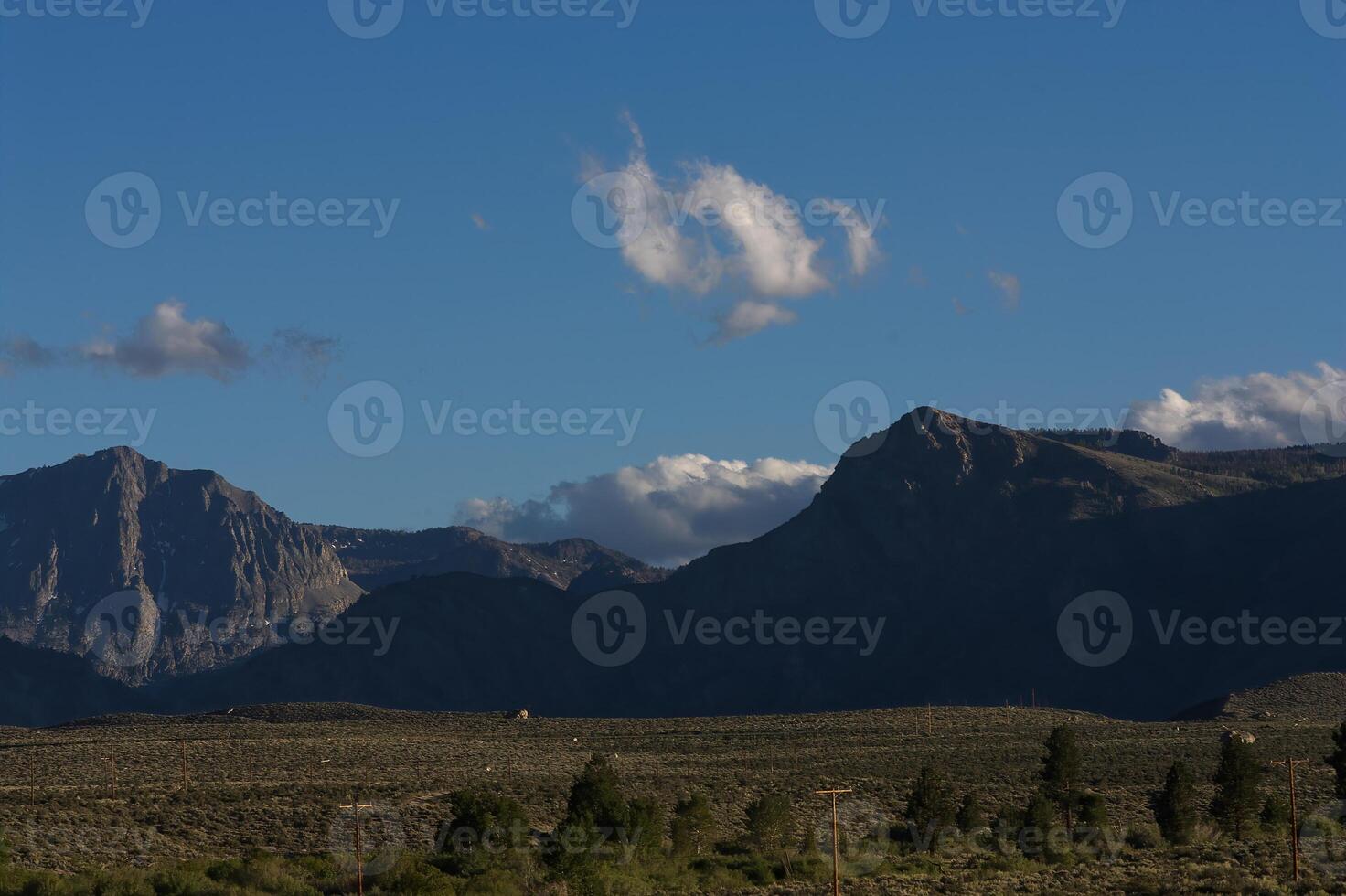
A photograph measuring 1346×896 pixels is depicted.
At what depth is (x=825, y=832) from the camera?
71.4m

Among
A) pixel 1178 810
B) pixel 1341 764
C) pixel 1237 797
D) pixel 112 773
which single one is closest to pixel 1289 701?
pixel 1341 764

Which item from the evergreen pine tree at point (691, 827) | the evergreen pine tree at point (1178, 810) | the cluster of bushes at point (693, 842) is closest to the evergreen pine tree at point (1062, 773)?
the cluster of bushes at point (693, 842)

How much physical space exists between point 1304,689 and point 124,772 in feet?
423

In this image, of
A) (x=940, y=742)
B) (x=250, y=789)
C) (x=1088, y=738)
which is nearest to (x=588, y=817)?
(x=250, y=789)

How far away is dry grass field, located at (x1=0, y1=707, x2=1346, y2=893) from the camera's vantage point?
57.8 metres

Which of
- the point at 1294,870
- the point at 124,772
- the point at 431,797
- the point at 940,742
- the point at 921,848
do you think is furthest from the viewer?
the point at 940,742

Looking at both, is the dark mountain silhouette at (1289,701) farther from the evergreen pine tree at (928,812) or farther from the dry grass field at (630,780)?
the evergreen pine tree at (928,812)

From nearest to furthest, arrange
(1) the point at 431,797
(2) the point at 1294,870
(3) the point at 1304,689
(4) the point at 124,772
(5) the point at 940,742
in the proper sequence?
1. (2) the point at 1294,870
2. (1) the point at 431,797
3. (4) the point at 124,772
4. (5) the point at 940,742
5. (3) the point at 1304,689

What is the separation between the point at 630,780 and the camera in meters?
83.2

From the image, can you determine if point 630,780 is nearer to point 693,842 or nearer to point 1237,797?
point 693,842

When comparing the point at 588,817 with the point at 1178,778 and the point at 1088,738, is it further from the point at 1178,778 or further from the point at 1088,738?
the point at 1088,738

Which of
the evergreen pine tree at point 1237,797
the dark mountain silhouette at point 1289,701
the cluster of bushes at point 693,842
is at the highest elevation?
the dark mountain silhouette at point 1289,701

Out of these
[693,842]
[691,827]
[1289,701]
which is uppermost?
[1289,701]

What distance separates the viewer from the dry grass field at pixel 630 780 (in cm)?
5775
